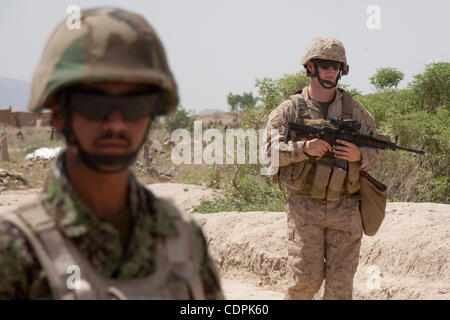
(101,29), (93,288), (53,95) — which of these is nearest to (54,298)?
(93,288)

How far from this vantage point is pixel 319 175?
4383 mm

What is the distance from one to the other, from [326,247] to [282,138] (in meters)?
0.85

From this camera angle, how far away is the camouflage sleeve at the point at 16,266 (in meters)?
1.32

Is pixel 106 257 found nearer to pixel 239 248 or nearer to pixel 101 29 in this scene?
pixel 101 29

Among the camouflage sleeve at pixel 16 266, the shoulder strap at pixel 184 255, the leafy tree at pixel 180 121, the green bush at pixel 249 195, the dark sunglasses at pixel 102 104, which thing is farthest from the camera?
the leafy tree at pixel 180 121

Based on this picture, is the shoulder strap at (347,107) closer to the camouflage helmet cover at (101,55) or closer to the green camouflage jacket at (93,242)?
Result: the green camouflage jacket at (93,242)

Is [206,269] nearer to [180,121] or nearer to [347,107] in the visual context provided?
[347,107]

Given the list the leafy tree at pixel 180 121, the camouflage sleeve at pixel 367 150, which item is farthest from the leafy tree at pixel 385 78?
the camouflage sleeve at pixel 367 150

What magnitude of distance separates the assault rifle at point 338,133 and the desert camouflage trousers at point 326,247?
431 millimetres

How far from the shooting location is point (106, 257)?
1.43 m

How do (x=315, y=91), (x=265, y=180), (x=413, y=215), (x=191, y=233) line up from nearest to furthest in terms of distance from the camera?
(x=191, y=233) → (x=315, y=91) → (x=413, y=215) → (x=265, y=180)
